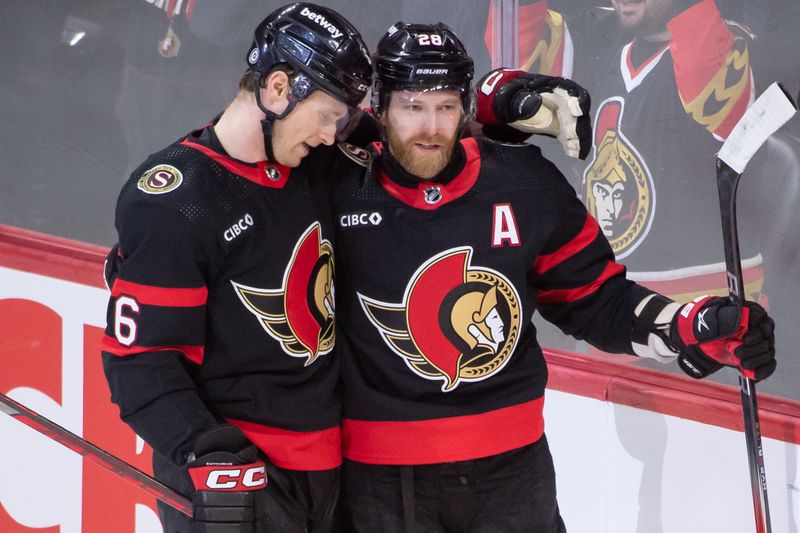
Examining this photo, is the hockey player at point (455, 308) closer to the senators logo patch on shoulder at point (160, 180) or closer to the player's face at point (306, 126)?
the player's face at point (306, 126)

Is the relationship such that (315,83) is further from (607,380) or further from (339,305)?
(607,380)

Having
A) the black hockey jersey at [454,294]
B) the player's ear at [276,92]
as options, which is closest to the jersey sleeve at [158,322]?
the player's ear at [276,92]

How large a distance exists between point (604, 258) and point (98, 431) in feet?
5.46

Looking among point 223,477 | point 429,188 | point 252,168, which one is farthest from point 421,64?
point 223,477

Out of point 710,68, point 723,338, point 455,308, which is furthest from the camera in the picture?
point 710,68

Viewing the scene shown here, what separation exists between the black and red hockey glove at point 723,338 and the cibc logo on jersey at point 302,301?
0.57 m

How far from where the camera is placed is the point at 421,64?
178cm

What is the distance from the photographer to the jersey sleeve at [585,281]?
6.32ft

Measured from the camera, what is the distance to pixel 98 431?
10.1ft

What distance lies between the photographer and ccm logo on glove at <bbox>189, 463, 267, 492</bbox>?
5.16ft

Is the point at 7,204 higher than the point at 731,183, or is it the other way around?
the point at 731,183

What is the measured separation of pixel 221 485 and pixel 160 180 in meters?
0.45

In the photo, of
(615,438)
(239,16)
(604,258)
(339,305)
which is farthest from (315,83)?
(239,16)

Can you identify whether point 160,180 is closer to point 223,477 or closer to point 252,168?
point 252,168
